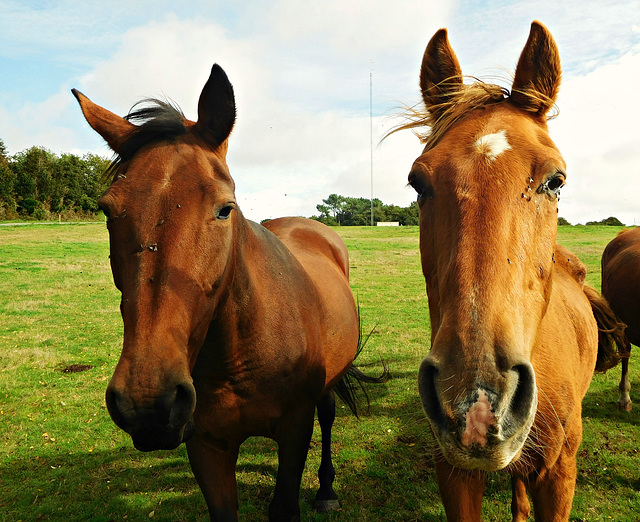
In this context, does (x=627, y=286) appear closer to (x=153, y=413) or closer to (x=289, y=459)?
(x=289, y=459)

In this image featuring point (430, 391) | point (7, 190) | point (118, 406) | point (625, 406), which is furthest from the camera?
point (7, 190)

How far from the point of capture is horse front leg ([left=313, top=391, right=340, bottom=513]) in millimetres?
4148

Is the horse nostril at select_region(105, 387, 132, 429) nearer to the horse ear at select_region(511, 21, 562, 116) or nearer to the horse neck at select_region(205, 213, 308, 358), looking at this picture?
the horse neck at select_region(205, 213, 308, 358)

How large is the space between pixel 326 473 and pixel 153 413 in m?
3.07

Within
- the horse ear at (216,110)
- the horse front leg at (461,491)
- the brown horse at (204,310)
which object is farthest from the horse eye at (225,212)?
the horse front leg at (461,491)

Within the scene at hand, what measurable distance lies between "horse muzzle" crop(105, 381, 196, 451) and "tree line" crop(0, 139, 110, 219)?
45.0 metres

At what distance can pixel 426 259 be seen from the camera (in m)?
2.08

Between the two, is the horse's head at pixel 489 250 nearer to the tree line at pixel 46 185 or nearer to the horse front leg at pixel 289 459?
the horse front leg at pixel 289 459

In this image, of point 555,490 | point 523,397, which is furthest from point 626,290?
point 523,397

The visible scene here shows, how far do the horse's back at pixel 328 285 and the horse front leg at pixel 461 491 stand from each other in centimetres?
143

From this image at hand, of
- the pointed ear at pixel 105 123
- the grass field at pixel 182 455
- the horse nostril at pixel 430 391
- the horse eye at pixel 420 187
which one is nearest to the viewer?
the horse nostril at pixel 430 391

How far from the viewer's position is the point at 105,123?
248 cm

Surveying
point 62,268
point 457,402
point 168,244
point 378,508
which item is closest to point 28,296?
point 62,268

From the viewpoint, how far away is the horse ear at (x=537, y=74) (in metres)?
2.17
